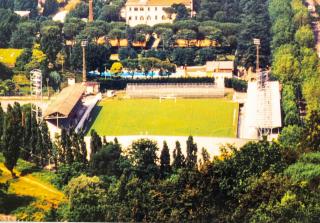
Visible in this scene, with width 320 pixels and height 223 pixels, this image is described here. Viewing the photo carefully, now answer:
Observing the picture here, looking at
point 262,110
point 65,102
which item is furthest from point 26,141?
point 262,110

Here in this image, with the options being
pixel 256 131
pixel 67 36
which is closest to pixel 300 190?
pixel 256 131

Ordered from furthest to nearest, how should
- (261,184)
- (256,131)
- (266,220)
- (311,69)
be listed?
1. (311,69)
2. (256,131)
3. (261,184)
4. (266,220)

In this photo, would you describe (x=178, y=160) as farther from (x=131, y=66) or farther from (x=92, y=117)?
(x=131, y=66)

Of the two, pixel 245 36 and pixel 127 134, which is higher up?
pixel 245 36

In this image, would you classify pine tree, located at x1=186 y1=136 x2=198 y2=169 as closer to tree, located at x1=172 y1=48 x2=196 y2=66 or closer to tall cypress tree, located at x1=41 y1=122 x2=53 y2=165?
tall cypress tree, located at x1=41 y1=122 x2=53 y2=165

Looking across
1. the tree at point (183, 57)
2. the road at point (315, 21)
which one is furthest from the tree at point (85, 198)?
the road at point (315, 21)

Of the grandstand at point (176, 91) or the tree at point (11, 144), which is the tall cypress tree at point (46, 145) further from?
the grandstand at point (176, 91)

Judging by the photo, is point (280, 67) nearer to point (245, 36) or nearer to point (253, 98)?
point (253, 98)
